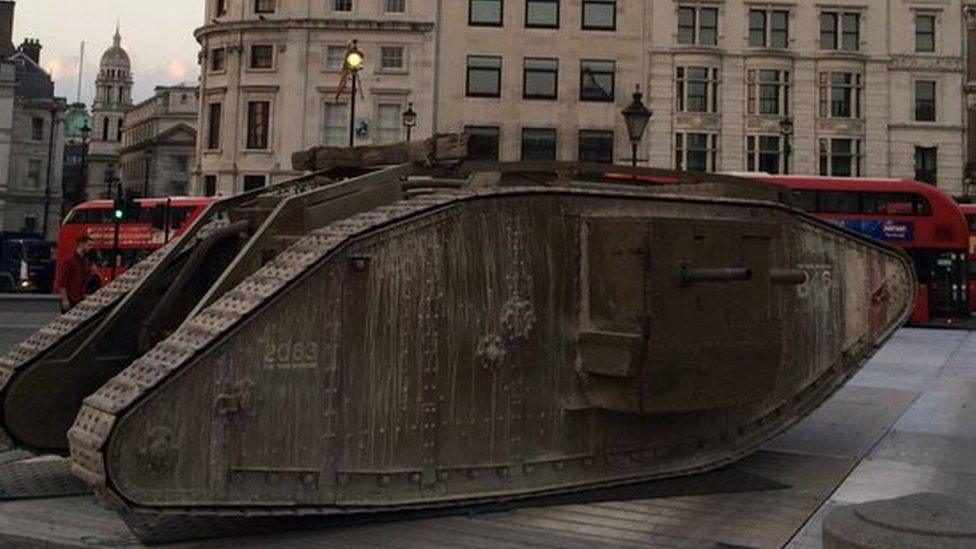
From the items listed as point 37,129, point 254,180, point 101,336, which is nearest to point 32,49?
point 37,129

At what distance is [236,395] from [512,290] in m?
2.15

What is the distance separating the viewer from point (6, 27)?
83.8 metres

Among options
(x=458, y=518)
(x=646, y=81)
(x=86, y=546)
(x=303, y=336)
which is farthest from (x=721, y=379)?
(x=646, y=81)

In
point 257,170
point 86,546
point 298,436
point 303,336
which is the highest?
point 257,170

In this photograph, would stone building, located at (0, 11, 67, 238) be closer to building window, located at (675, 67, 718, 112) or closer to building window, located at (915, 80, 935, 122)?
building window, located at (675, 67, 718, 112)

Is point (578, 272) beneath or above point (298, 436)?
above

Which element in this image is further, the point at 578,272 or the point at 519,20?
the point at 519,20

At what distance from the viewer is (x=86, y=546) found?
5238 mm

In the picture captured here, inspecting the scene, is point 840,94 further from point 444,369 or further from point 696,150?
point 444,369

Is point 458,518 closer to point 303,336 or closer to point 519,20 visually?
point 303,336

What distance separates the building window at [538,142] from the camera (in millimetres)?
41562

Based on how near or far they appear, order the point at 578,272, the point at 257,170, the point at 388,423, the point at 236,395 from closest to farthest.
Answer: the point at 236,395 < the point at 388,423 < the point at 578,272 < the point at 257,170

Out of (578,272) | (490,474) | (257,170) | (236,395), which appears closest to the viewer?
(236,395)

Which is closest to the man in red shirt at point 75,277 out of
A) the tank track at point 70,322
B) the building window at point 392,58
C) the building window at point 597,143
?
the tank track at point 70,322
